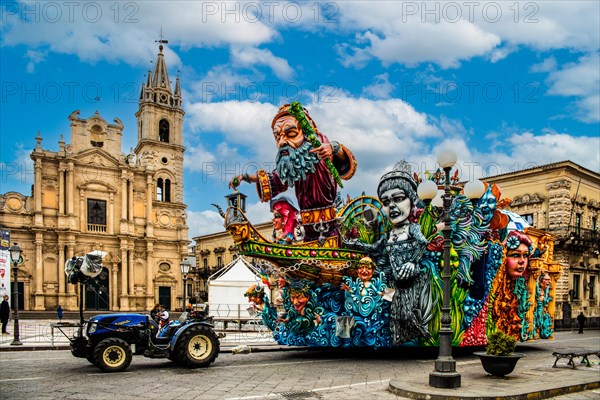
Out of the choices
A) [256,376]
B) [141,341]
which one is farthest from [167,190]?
[256,376]

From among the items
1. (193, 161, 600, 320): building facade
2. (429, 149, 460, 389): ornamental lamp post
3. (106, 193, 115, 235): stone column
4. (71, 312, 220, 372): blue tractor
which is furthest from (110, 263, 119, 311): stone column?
(429, 149, 460, 389): ornamental lamp post

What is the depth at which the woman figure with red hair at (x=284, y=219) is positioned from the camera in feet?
56.2

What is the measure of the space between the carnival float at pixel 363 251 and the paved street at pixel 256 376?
3.53 ft

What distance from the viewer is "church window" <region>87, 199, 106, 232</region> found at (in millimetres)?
54125

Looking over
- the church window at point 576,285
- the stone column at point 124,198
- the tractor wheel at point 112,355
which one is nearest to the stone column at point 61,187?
the stone column at point 124,198

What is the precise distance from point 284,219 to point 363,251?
2.59 metres

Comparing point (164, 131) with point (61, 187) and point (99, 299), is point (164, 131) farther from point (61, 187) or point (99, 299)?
point (99, 299)

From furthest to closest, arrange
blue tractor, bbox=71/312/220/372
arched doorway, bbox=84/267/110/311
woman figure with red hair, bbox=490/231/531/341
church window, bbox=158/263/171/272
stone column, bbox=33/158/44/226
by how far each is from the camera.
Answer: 1. church window, bbox=158/263/171/272
2. arched doorway, bbox=84/267/110/311
3. stone column, bbox=33/158/44/226
4. woman figure with red hair, bbox=490/231/531/341
5. blue tractor, bbox=71/312/220/372

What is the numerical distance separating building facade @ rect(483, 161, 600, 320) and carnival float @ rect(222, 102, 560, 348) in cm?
2185

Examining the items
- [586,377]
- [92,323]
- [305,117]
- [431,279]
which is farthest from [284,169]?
[586,377]

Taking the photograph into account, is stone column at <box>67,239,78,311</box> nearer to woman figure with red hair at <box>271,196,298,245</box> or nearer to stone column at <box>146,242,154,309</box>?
stone column at <box>146,242,154,309</box>

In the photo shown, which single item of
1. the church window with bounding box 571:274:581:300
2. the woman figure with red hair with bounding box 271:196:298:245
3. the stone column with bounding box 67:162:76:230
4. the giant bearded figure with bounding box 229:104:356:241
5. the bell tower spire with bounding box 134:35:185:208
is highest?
the bell tower spire with bounding box 134:35:185:208

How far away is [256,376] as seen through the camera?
509 inches

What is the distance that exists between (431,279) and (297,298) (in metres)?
3.80
